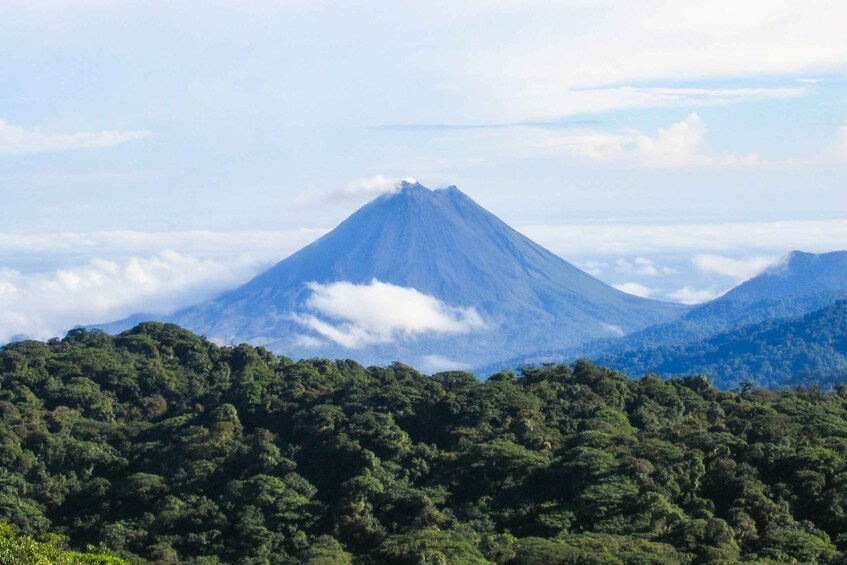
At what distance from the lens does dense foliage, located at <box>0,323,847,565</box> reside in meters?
30.5

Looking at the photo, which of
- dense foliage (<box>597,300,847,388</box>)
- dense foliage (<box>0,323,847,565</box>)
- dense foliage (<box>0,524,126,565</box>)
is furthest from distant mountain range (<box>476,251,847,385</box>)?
dense foliage (<box>0,524,126,565</box>)

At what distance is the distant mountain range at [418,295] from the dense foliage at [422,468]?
122797 mm

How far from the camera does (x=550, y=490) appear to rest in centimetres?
3456

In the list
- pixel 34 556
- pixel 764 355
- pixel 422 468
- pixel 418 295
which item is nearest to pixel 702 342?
pixel 764 355

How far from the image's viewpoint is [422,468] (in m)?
37.9

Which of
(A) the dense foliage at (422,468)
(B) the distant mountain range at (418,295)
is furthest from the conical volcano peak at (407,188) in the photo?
(A) the dense foliage at (422,468)

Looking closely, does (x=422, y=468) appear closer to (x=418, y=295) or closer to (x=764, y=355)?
(x=764, y=355)

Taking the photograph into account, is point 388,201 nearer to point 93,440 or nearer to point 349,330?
point 349,330

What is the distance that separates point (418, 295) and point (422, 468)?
141498 mm

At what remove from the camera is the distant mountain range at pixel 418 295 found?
6875 inches

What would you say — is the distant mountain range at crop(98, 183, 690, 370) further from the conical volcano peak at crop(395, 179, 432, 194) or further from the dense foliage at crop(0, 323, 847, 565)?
the dense foliage at crop(0, 323, 847, 565)

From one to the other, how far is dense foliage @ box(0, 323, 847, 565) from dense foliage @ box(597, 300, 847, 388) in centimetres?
7269

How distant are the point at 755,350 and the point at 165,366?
89.0m

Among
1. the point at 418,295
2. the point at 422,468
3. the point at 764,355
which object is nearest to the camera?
the point at 422,468
